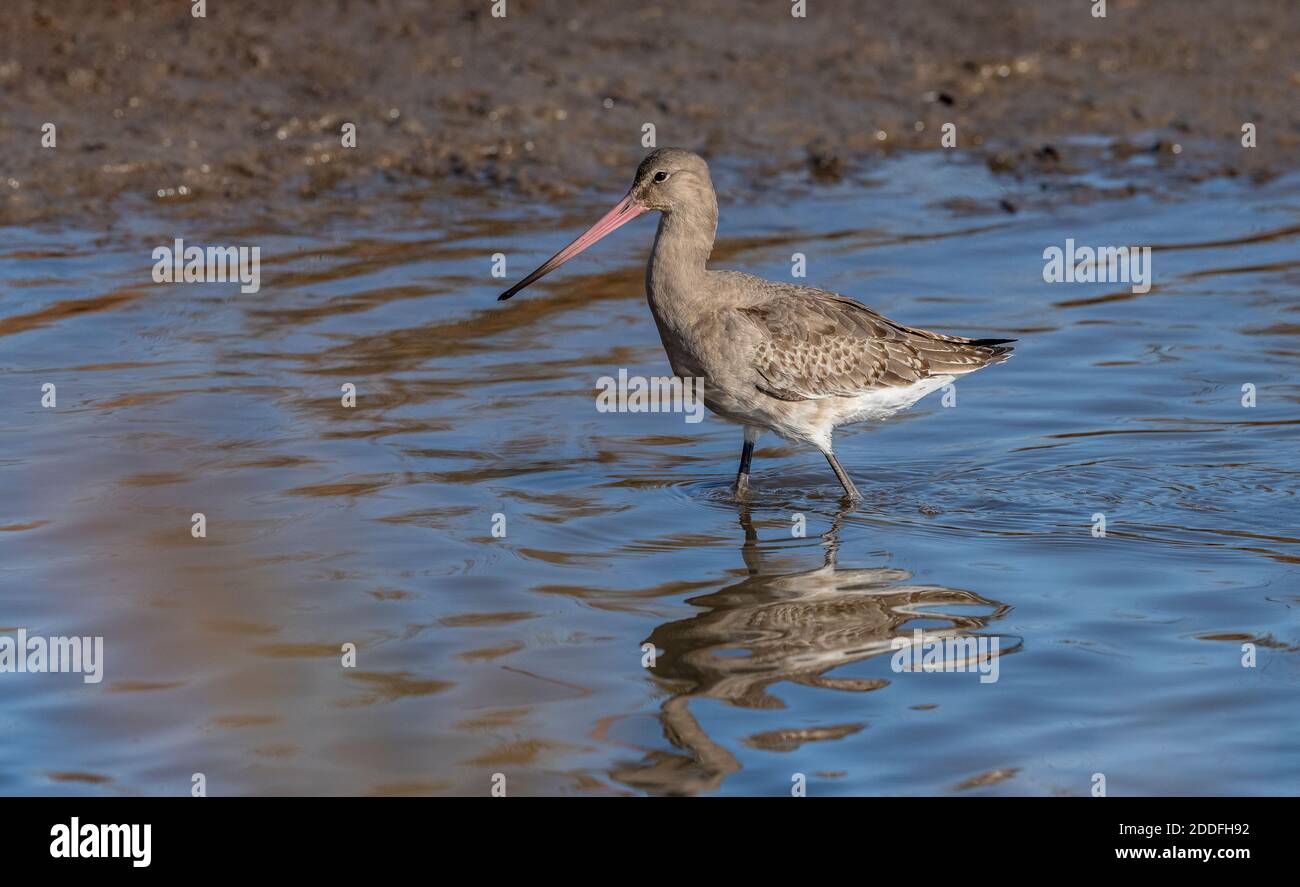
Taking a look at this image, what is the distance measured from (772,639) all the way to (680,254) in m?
2.11

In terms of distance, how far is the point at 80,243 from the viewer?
11406mm

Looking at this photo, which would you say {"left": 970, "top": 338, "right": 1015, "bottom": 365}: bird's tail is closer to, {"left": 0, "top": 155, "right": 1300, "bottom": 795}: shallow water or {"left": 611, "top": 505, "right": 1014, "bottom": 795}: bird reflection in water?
{"left": 0, "top": 155, "right": 1300, "bottom": 795}: shallow water

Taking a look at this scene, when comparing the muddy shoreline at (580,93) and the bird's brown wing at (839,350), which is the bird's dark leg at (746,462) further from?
the muddy shoreline at (580,93)

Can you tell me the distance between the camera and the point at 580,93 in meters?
13.7

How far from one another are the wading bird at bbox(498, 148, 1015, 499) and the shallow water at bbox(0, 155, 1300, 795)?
42cm

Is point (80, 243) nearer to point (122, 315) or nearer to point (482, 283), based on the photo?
point (122, 315)

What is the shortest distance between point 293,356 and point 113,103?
391cm

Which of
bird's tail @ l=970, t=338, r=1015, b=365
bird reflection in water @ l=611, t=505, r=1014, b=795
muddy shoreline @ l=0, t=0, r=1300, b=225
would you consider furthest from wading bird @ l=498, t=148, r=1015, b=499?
muddy shoreline @ l=0, t=0, r=1300, b=225

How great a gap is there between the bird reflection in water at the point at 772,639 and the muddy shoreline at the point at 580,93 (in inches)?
233

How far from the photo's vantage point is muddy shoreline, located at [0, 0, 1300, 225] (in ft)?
41.2

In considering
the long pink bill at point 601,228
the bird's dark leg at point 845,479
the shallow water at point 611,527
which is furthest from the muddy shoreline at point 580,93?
the bird's dark leg at point 845,479

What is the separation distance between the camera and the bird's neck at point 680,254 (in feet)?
26.7

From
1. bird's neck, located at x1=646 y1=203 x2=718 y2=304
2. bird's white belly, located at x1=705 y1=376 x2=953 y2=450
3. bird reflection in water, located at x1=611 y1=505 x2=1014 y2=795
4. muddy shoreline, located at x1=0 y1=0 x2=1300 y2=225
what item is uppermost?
muddy shoreline, located at x1=0 y1=0 x2=1300 y2=225
